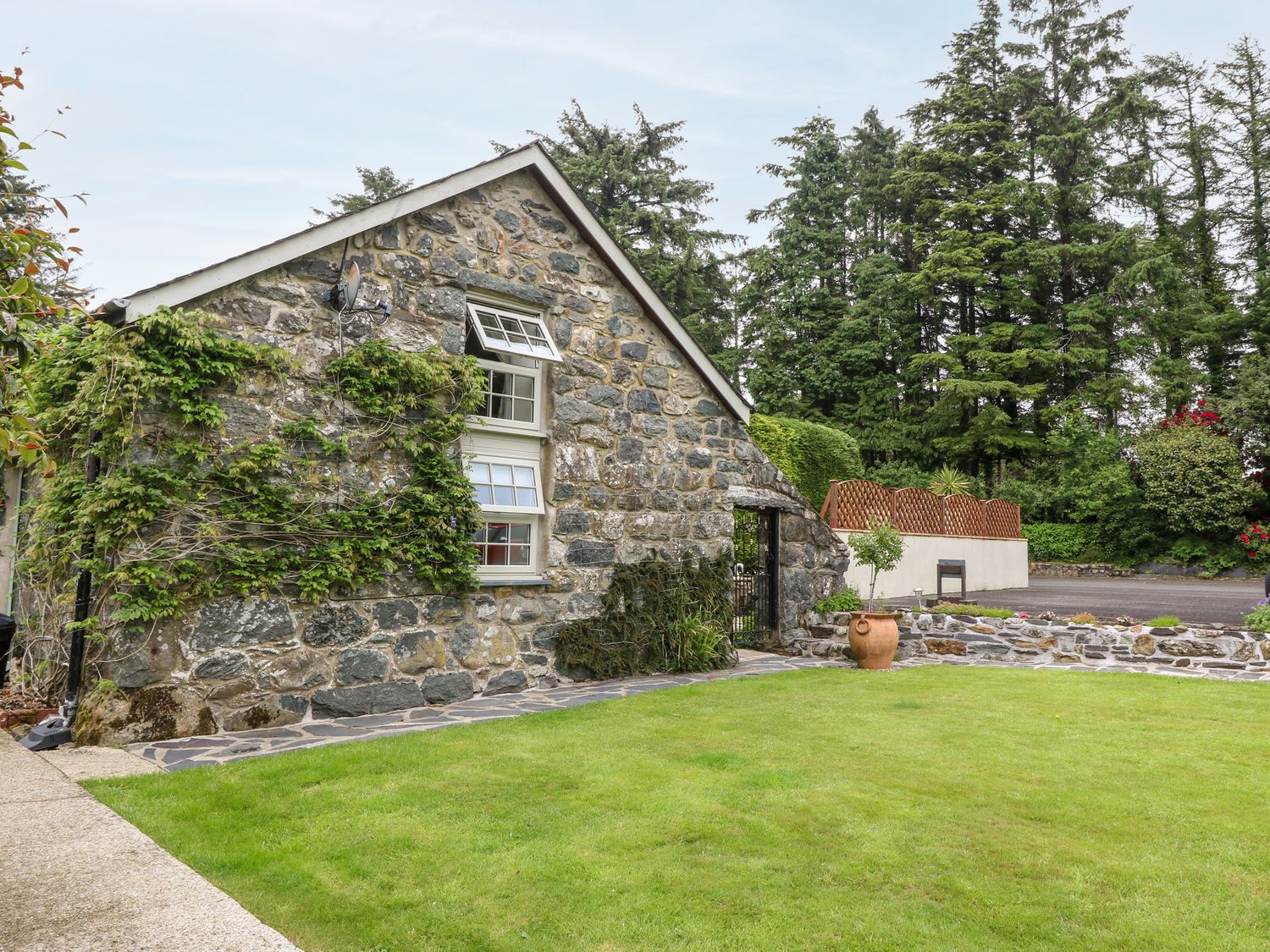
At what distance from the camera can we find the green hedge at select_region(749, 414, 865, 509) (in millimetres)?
17594

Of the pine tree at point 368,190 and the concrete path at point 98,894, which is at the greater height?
the pine tree at point 368,190

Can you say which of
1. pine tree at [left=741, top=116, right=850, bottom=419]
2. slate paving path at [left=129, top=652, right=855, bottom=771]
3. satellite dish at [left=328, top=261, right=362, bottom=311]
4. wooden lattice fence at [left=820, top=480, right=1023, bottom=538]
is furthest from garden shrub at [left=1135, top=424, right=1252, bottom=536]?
satellite dish at [left=328, top=261, right=362, bottom=311]

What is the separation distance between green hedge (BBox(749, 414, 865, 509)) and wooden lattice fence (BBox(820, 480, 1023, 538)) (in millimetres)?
1538

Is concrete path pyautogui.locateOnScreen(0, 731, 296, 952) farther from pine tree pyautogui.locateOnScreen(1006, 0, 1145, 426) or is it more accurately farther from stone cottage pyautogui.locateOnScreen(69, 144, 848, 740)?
pine tree pyautogui.locateOnScreen(1006, 0, 1145, 426)

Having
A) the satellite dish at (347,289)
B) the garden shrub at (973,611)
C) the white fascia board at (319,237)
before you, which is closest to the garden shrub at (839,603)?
the garden shrub at (973,611)

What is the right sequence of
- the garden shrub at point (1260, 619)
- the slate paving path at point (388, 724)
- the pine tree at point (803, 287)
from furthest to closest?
the pine tree at point (803, 287), the garden shrub at point (1260, 619), the slate paving path at point (388, 724)

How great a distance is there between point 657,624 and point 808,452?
10.7 m

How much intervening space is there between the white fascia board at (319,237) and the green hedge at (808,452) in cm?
1023

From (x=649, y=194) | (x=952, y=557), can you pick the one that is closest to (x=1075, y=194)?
(x=649, y=194)

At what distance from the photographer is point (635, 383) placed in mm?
Answer: 9180

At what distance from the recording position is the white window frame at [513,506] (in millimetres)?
7871

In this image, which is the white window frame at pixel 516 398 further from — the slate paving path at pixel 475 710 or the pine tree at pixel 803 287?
the pine tree at pixel 803 287

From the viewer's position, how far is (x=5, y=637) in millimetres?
6812

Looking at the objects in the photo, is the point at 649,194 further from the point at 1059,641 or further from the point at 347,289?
the point at 347,289
